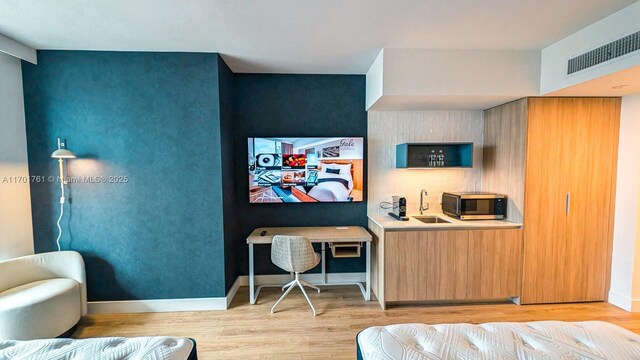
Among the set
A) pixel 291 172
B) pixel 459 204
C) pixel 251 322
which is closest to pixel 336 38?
pixel 291 172

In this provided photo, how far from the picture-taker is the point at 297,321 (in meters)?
2.54

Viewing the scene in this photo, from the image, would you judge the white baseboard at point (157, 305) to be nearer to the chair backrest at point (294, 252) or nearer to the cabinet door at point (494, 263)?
the chair backrest at point (294, 252)

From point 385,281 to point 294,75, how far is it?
2.67m

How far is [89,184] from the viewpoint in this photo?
262cm

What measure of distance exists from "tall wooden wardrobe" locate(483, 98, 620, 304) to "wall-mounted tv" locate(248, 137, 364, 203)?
1784 millimetres

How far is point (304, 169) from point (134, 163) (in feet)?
5.97

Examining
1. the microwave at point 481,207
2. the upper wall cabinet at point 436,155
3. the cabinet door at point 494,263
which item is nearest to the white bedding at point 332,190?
the upper wall cabinet at point 436,155

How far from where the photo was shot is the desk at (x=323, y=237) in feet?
9.25

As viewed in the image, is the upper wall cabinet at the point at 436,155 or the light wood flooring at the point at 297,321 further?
the upper wall cabinet at the point at 436,155

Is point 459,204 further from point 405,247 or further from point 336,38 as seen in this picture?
point 336,38

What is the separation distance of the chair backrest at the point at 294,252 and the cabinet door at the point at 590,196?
280 cm

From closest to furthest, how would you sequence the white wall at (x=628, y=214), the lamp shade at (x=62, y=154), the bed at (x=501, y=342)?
the bed at (x=501, y=342) < the lamp shade at (x=62, y=154) < the white wall at (x=628, y=214)

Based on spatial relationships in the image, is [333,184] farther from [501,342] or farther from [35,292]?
[35,292]

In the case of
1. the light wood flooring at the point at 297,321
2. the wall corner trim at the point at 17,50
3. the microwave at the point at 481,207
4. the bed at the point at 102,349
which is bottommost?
the light wood flooring at the point at 297,321
